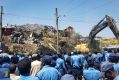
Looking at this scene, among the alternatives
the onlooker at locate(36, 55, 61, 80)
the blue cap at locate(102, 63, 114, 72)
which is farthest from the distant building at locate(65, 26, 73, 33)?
the onlooker at locate(36, 55, 61, 80)

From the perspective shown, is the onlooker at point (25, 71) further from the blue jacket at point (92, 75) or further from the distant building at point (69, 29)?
the distant building at point (69, 29)

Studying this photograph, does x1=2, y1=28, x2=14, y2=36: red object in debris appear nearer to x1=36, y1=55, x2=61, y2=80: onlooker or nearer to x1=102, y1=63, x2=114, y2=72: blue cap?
x1=102, y1=63, x2=114, y2=72: blue cap

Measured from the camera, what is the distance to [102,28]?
42.1 meters

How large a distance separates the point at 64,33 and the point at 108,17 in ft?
47.5

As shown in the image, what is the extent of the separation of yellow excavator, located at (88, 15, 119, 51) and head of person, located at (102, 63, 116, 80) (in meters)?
27.7

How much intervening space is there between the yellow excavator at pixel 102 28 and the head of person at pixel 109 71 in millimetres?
27714

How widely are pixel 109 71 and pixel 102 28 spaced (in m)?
29.8

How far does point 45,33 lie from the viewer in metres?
51.3

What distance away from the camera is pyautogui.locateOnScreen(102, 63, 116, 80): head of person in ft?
40.1

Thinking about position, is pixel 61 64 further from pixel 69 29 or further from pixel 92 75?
pixel 69 29

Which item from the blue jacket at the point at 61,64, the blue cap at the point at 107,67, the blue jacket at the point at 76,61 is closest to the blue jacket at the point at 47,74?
the blue cap at the point at 107,67

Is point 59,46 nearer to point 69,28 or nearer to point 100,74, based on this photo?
point 69,28

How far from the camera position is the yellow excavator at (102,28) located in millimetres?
40438

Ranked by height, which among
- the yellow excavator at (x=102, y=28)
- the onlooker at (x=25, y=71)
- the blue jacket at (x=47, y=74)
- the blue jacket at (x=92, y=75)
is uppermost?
the yellow excavator at (x=102, y=28)
